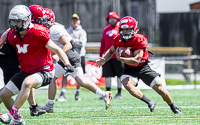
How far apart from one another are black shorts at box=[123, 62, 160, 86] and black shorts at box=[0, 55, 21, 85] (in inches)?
70.7

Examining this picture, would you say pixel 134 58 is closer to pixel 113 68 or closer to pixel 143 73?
pixel 143 73

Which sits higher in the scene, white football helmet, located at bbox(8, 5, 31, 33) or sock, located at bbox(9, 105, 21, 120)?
white football helmet, located at bbox(8, 5, 31, 33)

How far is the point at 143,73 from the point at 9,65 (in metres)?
2.14

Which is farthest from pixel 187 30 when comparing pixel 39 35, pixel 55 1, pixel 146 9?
pixel 39 35

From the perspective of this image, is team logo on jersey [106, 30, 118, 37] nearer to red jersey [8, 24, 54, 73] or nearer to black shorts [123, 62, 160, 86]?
black shorts [123, 62, 160, 86]

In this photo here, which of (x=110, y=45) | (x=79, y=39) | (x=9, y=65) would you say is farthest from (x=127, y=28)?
(x=79, y=39)

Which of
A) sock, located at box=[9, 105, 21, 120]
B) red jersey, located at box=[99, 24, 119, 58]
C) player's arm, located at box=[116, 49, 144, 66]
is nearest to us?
sock, located at box=[9, 105, 21, 120]

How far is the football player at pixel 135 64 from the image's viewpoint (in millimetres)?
7152

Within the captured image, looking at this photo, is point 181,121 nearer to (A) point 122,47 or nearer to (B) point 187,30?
(A) point 122,47

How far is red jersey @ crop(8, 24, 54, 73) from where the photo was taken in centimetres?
588

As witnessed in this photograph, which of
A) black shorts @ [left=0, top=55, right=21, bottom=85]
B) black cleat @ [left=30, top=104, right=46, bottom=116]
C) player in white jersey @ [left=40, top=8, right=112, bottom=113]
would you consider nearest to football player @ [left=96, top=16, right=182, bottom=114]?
player in white jersey @ [left=40, top=8, right=112, bottom=113]

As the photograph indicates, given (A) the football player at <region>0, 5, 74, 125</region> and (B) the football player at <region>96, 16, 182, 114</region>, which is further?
(B) the football player at <region>96, 16, 182, 114</region>

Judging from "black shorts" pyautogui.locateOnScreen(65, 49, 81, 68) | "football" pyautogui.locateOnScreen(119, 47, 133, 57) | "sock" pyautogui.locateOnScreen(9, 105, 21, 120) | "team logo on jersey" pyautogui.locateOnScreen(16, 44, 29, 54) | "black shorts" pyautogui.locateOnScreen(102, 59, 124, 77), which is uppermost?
"team logo on jersey" pyautogui.locateOnScreen(16, 44, 29, 54)

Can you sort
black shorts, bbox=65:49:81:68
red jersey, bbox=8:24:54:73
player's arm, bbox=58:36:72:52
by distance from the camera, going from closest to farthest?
red jersey, bbox=8:24:54:73, player's arm, bbox=58:36:72:52, black shorts, bbox=65:49:81:68
